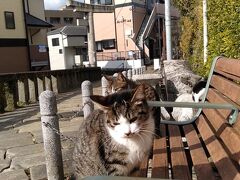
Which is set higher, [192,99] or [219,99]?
[219,99]

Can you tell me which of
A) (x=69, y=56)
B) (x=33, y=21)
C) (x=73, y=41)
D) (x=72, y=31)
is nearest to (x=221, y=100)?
(x=33, y=21)

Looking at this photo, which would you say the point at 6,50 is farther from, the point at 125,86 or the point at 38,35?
the point at 125,86

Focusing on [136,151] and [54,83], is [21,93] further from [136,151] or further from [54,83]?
[136,151]

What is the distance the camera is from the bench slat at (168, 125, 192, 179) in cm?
281

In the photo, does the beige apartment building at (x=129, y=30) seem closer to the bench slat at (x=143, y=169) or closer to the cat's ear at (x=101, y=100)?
the bench slat at (x=143, y=169)

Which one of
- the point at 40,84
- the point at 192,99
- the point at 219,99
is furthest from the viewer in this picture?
the point at 40,84

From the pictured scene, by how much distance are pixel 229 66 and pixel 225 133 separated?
0.78 metres

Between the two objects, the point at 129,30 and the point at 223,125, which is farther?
the point at 129,30

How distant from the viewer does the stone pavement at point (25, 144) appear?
15.1 ft

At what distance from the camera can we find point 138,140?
298 centimetres

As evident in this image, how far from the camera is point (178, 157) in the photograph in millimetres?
3229

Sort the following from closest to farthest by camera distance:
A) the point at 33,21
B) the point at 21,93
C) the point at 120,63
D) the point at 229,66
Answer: the point at 229,66 → the point at 21,93 → the point at 33,21 → the point at 120,63

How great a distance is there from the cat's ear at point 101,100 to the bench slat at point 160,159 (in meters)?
0.71

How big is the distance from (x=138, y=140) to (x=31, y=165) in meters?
2.44
